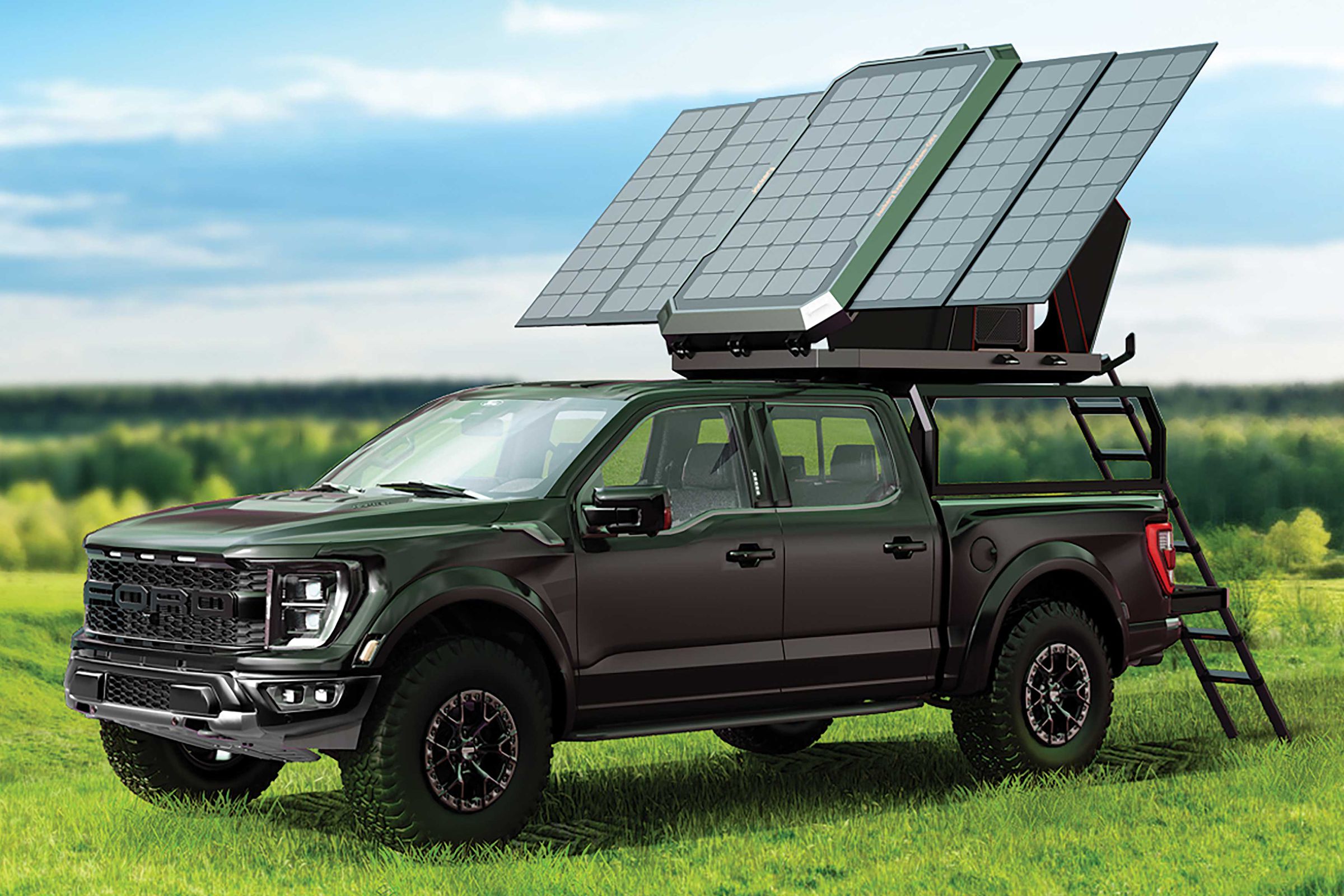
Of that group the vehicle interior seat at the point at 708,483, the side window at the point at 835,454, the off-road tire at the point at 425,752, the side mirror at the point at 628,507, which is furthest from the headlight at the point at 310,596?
the side window at the point at 835,454

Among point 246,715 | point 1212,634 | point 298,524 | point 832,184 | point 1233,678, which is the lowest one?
point 1233,678

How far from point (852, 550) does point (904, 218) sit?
116 inches

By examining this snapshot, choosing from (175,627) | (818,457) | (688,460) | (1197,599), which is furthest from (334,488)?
(1197,599)

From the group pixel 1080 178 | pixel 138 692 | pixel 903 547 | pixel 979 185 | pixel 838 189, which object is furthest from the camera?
pixel 838 189

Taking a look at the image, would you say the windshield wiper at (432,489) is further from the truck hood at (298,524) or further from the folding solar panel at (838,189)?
the folding solar panel at (838,189)

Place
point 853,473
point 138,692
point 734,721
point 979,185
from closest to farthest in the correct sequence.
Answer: point 138,692, point 734,721, point 853,473, point 979,185

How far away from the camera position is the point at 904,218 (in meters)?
11.8

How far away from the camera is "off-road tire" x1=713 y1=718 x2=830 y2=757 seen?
1192 centimetres

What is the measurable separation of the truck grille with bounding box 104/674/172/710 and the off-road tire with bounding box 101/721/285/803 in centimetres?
84

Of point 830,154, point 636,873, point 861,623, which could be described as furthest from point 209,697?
point 830,154

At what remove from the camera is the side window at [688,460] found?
951 centimetres

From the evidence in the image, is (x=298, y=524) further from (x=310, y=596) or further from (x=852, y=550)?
(x=852, y=550)

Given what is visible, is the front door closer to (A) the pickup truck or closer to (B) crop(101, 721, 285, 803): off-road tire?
(A) the pickup truck

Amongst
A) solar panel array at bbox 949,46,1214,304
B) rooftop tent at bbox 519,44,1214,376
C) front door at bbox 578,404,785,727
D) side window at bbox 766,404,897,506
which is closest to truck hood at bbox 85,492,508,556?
front door at bbox 578,404,785,727
